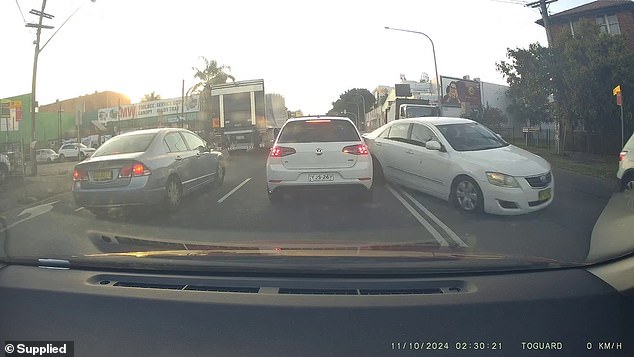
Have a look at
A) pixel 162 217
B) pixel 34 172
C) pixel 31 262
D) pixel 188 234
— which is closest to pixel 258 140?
pixel 34 172

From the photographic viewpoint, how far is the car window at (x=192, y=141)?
31.4 ft

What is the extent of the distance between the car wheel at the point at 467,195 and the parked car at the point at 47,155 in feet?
45.7

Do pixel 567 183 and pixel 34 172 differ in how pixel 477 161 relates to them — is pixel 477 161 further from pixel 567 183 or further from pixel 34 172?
pixel 34 172

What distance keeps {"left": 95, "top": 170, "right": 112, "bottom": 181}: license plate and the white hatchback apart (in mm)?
2413

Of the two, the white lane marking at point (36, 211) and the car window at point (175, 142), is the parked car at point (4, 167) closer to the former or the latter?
the white lane marking at point (36, 211)

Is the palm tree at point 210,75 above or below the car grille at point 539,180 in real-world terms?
above

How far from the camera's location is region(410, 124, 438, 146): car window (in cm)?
854

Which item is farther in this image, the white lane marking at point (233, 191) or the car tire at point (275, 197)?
the white lane marking at point (233, 191)

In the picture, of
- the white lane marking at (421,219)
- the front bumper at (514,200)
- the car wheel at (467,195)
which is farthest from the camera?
the car wheel at (467,195)

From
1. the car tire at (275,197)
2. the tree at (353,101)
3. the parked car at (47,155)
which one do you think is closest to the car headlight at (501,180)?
the car tire at (275,197)

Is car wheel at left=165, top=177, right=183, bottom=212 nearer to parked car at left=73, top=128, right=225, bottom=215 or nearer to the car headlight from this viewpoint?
parked car at left=73, top=128, right=225, bottom=215

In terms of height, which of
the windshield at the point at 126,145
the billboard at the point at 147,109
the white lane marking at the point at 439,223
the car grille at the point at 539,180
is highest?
the billboard at the point at 147,109

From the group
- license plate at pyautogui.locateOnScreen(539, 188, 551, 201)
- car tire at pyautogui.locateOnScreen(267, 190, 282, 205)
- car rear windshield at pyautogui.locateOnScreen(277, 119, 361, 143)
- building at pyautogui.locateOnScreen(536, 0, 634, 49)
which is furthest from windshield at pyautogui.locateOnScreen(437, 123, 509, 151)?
car tire at pyautogui.locateOnScreen(267, 190, 282, 205)

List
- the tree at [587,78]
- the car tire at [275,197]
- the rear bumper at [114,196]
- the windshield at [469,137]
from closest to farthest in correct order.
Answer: the tree at [587,78] → the rear bumper at [114,196] → the car tire at [275,197] → the windshield at [469,137]
